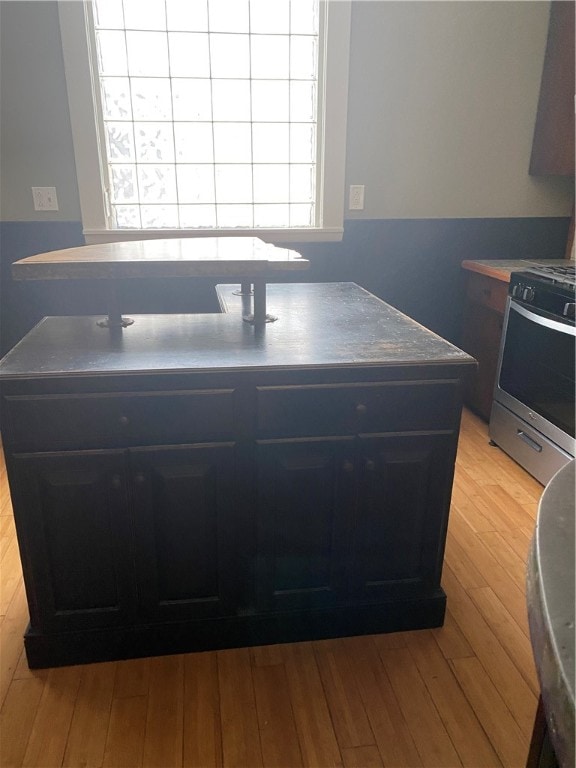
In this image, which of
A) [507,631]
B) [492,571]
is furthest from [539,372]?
[507,631]

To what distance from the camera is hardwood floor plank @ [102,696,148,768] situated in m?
1.32

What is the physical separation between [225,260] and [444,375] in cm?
69

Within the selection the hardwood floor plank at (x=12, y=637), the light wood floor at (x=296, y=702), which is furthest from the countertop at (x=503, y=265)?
the hardwood floor plank at (x=12, y=637)

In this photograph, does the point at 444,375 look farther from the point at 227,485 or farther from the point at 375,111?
the point at 375,111

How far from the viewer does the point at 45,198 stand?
9.25 ft

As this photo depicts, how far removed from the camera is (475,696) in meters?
1.51

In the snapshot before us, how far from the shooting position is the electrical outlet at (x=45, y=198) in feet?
9.21

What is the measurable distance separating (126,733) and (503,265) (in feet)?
8.98

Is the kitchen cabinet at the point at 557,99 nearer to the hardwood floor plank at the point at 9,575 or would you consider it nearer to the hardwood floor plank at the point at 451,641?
the hardwood floor plank at the point at 451,641

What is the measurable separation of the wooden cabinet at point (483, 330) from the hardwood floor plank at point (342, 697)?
162 centimetres

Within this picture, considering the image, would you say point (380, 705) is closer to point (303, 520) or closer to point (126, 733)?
point (303, 520)

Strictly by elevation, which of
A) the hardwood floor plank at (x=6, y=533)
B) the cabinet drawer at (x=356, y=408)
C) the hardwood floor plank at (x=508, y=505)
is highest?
the cabinet drawer at (x=356, y=408)

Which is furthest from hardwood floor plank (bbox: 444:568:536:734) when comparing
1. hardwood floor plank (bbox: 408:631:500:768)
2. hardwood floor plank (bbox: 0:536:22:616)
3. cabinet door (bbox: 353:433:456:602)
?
hardwood floor plank (bbox: 0:536:22:616)

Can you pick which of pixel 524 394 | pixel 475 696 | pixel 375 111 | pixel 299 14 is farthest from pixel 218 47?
pixel 475 696
